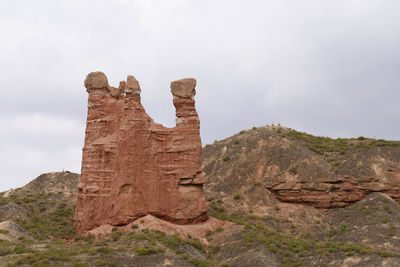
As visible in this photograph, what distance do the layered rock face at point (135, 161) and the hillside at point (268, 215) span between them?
2723mm

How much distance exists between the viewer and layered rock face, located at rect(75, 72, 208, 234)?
39125 millimetres

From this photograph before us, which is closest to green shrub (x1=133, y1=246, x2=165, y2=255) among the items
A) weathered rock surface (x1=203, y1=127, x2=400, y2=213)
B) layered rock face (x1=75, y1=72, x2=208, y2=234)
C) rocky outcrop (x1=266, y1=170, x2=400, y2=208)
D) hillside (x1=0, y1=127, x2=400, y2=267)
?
hillside (x1=0, y1=127, x2=400, y2=267)

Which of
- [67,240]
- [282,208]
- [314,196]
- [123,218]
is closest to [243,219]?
[282,208]

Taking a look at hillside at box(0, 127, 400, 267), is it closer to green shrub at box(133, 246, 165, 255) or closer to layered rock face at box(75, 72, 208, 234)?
green shrub at box(133, 246, 165, 255)

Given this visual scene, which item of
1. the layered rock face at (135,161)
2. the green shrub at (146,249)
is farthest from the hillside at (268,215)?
the layered rock face at (135,161)

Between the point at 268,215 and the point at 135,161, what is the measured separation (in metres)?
Result: 16.9

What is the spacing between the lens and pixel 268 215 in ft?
157

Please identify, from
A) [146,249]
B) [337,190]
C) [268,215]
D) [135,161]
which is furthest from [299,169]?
[146,249]

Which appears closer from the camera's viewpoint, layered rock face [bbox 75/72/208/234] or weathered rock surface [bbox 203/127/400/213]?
layered rock face [bbox 75/72/208/234]

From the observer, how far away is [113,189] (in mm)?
39125

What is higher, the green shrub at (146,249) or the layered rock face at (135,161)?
the layered rock face at (135,161)

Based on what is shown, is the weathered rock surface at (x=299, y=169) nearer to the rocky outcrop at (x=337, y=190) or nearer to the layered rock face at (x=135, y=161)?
the rocky outcrop at (x=337, y=190)

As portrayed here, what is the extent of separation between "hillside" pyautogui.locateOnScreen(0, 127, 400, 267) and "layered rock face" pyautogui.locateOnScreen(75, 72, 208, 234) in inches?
107

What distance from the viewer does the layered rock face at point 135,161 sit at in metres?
39.1
